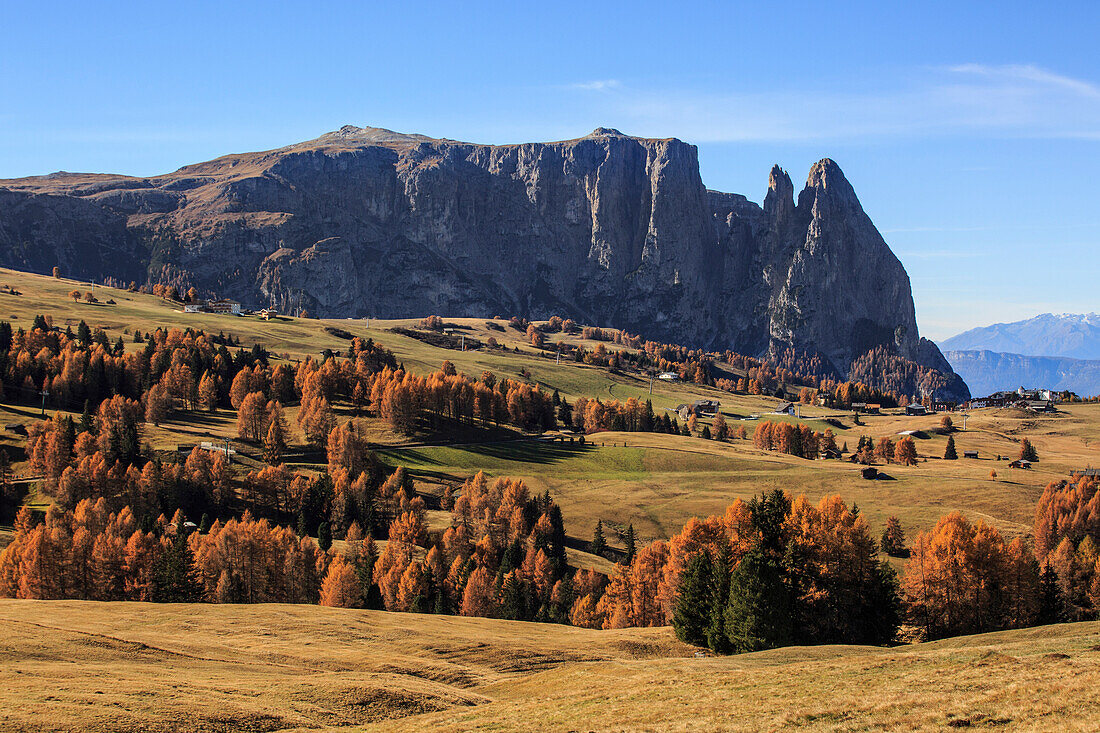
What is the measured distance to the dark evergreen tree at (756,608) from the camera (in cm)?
6181

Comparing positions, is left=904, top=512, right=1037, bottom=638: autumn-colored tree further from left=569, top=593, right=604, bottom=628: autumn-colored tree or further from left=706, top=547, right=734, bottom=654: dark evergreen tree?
left=569, top=593, right=604, bottom=628: autumn-colored tree

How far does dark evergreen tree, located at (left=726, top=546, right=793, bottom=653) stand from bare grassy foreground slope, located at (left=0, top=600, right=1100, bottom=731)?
15.7ft

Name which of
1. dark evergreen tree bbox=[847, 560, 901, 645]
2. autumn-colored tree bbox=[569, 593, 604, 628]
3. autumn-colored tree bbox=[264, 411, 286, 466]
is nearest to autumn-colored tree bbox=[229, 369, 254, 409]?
autumn-colored tree bbox=[264, 411, 286, 466]

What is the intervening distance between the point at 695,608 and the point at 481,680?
66.1ft

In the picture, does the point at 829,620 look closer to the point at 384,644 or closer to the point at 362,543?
the point at 384,644

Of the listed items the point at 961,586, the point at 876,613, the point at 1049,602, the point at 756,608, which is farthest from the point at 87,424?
the point at 1049,602

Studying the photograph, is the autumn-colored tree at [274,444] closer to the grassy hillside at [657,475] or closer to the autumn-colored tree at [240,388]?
the grassy hillside at [657,475]

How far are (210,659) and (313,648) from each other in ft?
25.4

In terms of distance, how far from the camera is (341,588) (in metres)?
98.2

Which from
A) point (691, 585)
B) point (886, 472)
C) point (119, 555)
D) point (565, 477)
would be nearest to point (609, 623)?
point (691, 585)

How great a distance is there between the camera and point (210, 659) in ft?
181

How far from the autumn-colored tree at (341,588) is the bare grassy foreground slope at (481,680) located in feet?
87.9

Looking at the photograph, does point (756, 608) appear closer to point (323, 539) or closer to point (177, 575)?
point (177, 575)

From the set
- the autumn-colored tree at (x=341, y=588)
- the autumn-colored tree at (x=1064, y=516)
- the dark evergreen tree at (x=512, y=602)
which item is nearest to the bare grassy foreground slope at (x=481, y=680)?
the dark evergreen tree at (x=512, y=602)
